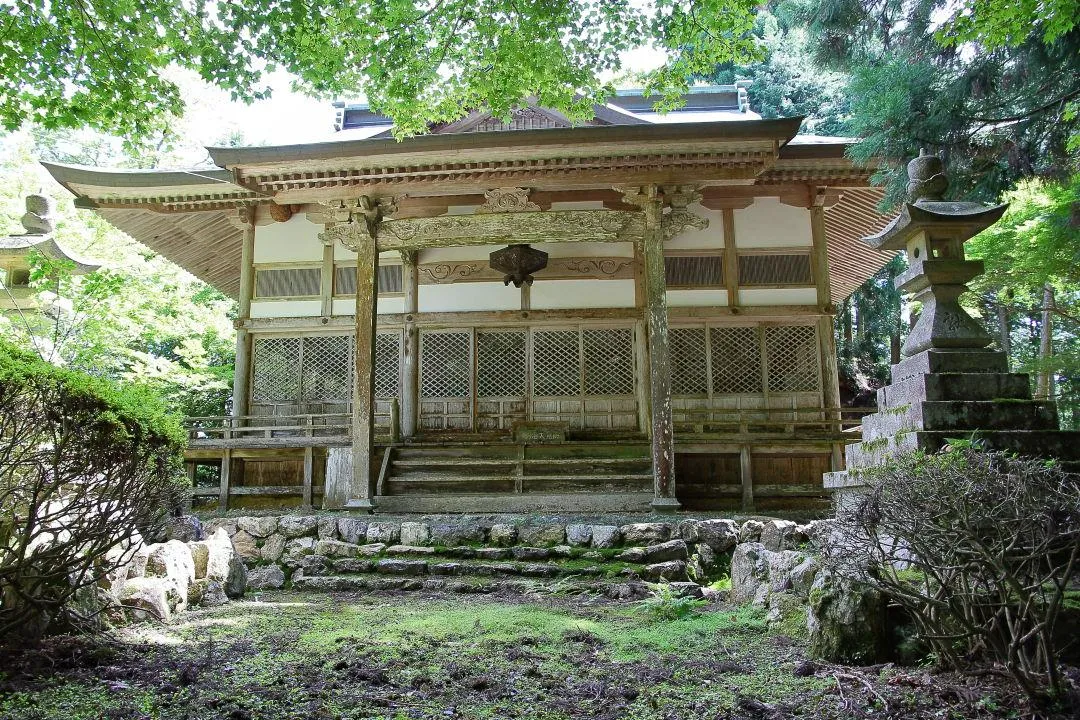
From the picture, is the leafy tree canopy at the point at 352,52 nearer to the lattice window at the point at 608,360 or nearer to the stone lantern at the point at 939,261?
the stone lantern at the point at 939,261

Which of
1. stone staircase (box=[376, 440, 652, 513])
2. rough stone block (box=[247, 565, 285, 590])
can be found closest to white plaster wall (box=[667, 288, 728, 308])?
stone staircase (box=[376, 440, 652, 513])

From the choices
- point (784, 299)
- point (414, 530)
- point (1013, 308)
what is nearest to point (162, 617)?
point (414, 530)

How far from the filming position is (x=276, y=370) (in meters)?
13.5

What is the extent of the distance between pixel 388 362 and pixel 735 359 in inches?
254

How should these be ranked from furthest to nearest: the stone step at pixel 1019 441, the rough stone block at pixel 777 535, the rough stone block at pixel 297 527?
the rough stone block at pixel 297 527, the rough stone block at pixel 777 535, the stone step at pixel 1019 441

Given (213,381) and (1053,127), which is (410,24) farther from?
(213,381)

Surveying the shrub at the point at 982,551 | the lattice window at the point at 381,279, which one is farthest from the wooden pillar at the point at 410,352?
the shrub at the point at 982,551

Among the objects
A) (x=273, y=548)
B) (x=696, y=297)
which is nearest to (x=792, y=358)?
(x=696, y=297)

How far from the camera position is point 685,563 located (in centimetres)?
755

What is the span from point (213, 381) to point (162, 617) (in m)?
13.8

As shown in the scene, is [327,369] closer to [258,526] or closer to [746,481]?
[258,526]

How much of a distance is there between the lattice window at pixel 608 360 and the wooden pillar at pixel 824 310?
336cm

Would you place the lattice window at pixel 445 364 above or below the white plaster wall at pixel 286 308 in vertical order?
below

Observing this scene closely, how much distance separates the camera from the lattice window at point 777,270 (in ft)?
42.2
